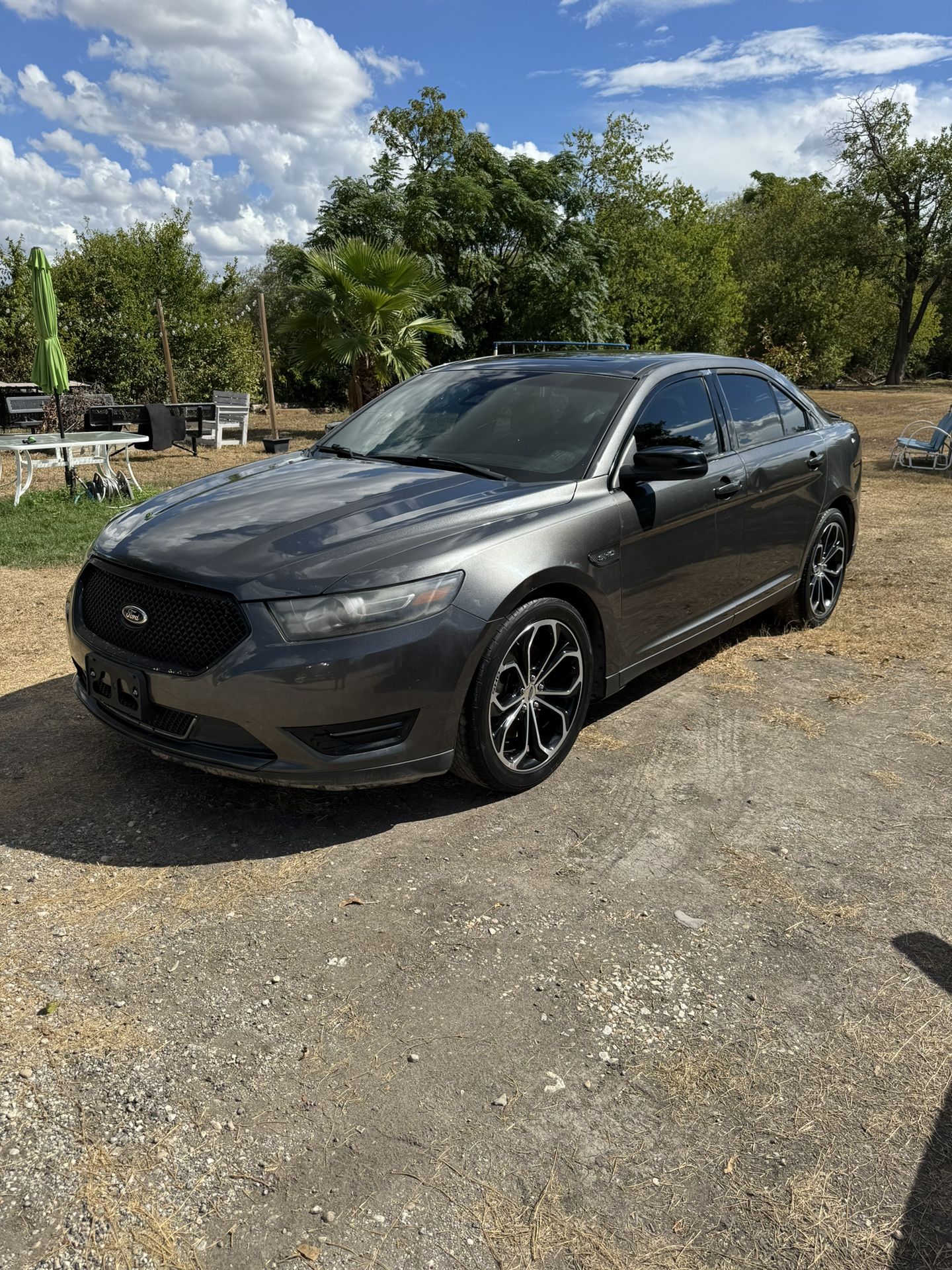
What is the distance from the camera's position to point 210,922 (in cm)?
287

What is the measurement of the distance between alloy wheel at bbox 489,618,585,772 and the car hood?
18.3 inches

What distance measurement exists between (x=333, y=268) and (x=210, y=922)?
13.0 metres

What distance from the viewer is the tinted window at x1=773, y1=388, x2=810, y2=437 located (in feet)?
18.0

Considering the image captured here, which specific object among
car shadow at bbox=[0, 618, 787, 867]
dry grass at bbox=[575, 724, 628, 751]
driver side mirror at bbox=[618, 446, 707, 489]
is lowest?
dry grass at bbox=[575, 724, 628, 751]

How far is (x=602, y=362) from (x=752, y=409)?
106cm

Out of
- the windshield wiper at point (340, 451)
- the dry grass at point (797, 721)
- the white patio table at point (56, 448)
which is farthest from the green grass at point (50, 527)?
the dry grass at point (797, 721)

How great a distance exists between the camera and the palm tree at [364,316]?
14141 mm

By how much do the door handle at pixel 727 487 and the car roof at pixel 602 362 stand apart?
60cm

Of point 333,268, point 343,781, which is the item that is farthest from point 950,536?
point 333,268

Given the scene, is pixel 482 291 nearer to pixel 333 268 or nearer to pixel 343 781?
pixel 333 268

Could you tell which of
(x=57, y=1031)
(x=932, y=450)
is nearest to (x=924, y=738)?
(x=57, y=1031)

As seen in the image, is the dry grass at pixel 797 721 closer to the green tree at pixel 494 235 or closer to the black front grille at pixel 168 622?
the black front grille at pixel 168 622

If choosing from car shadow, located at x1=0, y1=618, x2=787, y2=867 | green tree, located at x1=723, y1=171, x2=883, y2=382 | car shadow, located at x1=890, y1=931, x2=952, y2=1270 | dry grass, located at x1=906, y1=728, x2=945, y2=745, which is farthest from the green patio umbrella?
green tree, located at x1=723, y1=171, x2=883, y2=382

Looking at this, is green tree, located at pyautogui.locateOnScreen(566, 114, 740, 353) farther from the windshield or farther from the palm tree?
the windshield
